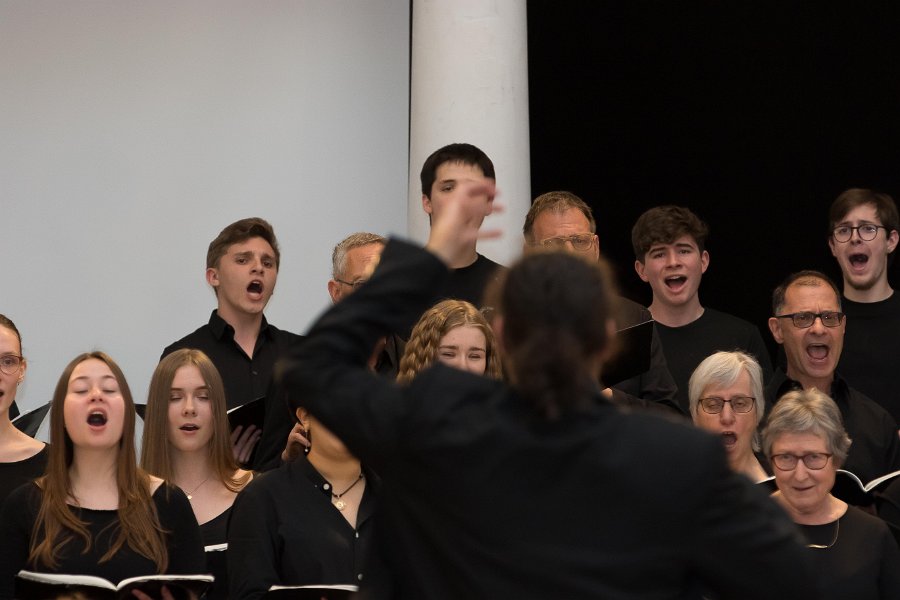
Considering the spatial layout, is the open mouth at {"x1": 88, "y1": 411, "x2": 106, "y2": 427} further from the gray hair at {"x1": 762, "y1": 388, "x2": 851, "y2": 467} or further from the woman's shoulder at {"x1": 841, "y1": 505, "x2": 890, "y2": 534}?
the woman's shoulder at {"x1": 841, "y1": 505, "x2": 890, "y2": 534}

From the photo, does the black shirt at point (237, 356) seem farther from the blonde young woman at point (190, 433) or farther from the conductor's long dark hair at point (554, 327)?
the conductor's long dark hair at point (554, 327)

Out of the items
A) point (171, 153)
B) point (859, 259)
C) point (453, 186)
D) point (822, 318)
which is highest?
point (171, 153)

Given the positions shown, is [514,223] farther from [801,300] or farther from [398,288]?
[398,288]

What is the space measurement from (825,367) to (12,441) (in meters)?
2.73

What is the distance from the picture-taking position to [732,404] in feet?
15.7

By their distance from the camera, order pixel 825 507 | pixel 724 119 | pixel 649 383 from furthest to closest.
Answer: pixel 724 119
pixel 649 383
pixel 825 507

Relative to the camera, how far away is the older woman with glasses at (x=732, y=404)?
4.77m

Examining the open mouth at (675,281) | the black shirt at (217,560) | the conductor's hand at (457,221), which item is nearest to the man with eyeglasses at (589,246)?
the open mouth at (675,281)

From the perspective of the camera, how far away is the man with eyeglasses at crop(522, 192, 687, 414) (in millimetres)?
4816

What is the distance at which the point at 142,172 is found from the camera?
7.36m

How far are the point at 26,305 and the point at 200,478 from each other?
2.91 meters

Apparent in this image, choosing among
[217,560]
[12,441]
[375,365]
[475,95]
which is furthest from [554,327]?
[475,95]

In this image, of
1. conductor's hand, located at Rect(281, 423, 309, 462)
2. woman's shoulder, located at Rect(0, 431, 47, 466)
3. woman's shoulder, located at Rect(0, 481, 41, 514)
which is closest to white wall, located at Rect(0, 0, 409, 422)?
woman's shoulder, located at Rect(0, 431, 47, 466)

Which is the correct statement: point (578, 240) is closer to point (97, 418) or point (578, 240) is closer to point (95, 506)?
point (97, 418)
